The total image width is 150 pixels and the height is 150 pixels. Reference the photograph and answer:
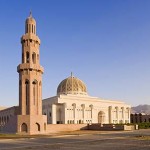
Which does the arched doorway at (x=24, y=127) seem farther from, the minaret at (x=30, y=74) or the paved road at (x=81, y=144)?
the paved road at (x=81, y=144)

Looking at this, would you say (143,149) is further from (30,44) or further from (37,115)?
(30,44)

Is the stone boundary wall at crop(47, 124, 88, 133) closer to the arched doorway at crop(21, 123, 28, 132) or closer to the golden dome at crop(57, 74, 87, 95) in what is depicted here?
the arched doorway at crop(21, 123, 28, 132)

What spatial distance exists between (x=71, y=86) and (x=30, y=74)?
3919 cm

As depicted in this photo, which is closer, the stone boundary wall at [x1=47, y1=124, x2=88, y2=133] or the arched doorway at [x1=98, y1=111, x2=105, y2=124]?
the stone boundary wall at [x1=47, y1=124, x2=88, y2=133]

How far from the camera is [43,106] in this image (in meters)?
85.6

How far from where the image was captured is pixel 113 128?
2425 inches

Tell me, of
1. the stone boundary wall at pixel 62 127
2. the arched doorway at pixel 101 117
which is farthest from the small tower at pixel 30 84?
the arched doorway at pixel 101 117

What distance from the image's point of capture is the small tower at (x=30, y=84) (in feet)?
169

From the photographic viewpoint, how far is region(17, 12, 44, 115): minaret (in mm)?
52969

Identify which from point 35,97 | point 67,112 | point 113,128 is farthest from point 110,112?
point 35,97

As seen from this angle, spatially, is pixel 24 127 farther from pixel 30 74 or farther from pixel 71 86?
pixel 71 86

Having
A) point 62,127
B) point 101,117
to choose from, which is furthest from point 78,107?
point 62,127

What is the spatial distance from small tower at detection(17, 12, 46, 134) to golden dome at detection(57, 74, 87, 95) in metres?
36.3

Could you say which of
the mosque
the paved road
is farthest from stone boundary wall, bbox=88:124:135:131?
the paved road
